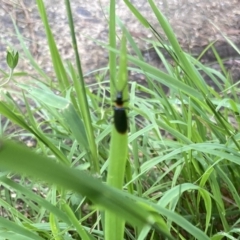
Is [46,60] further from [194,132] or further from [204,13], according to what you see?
[194,132]

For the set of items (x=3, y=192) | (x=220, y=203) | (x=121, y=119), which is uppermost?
(x=121, y=119)

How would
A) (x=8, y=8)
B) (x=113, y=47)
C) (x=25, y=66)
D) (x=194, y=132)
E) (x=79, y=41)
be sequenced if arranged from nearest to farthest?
(x=113, y=47) < (x=194, y=132) < (x=25, y=66) < (x=79, y=41) < (x=8, y=8)

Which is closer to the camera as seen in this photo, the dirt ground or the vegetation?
the vegetation

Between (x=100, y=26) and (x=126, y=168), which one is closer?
(x=126, y=168)

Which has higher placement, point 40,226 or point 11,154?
point 11,154

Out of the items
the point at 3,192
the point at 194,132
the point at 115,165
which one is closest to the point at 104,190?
the point at 115,165

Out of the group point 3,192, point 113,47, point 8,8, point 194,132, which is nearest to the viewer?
point 113,47

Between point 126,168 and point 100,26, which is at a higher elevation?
point 100,26

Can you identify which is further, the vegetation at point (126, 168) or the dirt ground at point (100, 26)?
the dirt ground at point (100, 26)
